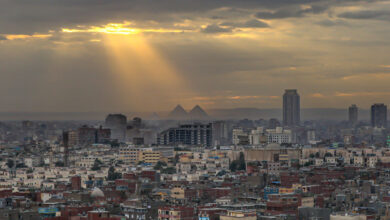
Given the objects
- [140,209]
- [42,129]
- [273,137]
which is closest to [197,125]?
[273,137]

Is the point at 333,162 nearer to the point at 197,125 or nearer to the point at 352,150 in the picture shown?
the point at 352,150

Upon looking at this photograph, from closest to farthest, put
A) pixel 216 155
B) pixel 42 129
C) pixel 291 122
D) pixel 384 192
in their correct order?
pixel 384 192
pixel 216 155
pixel 42 129
pixel 291 122

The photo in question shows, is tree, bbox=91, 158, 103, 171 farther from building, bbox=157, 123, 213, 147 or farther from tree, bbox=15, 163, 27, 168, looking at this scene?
building, bbox=157, 123, 213, 147

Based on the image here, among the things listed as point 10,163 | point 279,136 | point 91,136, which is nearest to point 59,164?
point 10,163

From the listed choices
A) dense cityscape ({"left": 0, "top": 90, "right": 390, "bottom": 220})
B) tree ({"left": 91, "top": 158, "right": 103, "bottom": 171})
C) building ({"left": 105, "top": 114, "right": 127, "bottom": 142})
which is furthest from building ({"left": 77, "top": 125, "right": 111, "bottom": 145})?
tree ({"left": 91, "top": 158, "right": 103, "bottom": 171})

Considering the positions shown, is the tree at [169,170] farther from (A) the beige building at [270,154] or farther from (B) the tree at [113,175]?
(A) the beige building at [270,154]

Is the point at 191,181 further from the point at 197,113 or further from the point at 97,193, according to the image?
the point at 197,113

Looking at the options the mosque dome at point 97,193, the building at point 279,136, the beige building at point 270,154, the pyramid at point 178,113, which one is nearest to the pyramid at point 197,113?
the pyramid at point 178,113
